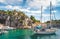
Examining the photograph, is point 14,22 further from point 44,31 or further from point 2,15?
point 44,31

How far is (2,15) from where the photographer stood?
83.5 meters

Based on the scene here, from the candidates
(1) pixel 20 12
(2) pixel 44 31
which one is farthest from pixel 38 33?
(1) pixel 20 12

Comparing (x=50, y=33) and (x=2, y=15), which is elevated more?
(x=2, y=15)

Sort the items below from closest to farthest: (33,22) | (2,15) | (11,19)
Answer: (2,15), (11,19), (33,22)

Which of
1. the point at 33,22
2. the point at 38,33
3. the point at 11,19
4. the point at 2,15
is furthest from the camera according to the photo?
the point at 33,22

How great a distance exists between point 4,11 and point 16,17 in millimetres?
8110

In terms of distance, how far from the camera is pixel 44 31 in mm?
38656

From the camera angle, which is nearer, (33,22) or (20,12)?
(20,12)

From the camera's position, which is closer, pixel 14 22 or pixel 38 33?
pixel 38 33

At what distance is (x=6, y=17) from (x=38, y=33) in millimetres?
50039

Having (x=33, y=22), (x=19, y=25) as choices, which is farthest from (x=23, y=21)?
(x=33, y=22)

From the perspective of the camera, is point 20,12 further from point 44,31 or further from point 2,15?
point 44,31

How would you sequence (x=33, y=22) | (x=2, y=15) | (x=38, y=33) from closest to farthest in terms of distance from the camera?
(x=38, y=33)
(x=2, y=15)
(x=33, y=22)

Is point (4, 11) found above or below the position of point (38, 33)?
above
